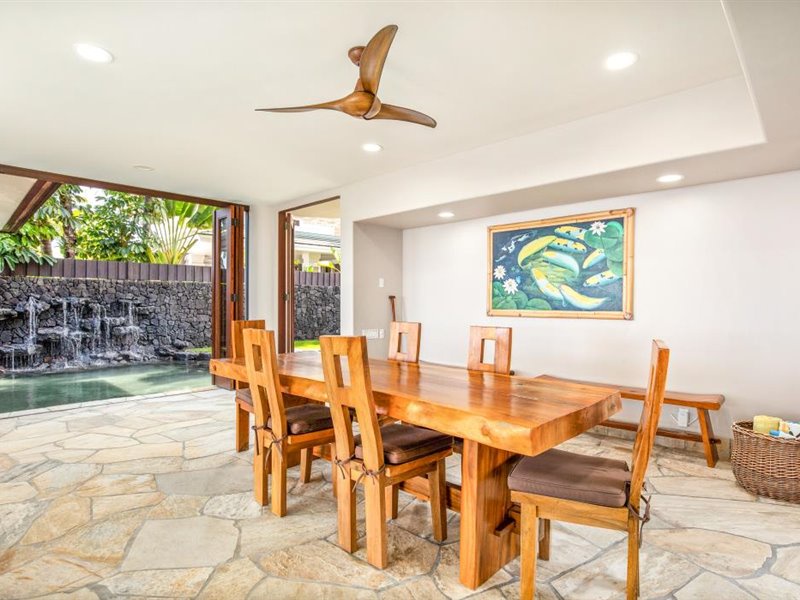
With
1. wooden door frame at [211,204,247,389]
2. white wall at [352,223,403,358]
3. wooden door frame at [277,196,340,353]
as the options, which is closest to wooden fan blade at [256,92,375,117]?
white wall at [352,223,403,358]

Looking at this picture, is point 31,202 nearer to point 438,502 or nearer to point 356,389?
point 356,389

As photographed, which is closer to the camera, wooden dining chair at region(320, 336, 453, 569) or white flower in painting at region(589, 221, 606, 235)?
wooden dining chair at region(320, 336, 453, 569)

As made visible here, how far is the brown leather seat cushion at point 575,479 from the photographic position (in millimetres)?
1662

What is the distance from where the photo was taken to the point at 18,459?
3.41 meters

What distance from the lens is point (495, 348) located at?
278 cm

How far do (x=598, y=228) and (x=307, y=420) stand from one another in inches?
116

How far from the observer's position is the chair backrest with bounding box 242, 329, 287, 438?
99.5 inches

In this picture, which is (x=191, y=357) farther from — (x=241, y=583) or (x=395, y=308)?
(x=241, y=583)

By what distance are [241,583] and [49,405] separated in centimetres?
465

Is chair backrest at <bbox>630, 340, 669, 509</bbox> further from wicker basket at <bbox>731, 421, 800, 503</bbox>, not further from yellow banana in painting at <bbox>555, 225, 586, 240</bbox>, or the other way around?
yellow banana in painting at <bbox>555, 225, 586, 240</bbox>

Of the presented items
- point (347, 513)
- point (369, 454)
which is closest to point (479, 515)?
point (369, 454)

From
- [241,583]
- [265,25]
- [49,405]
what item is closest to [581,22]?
[265,25]

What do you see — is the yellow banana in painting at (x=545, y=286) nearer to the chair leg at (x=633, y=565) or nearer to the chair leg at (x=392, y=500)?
the chair leg at (x=392, y=500)

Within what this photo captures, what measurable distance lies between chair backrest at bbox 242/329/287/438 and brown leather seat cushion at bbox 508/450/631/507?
4.27 feet
